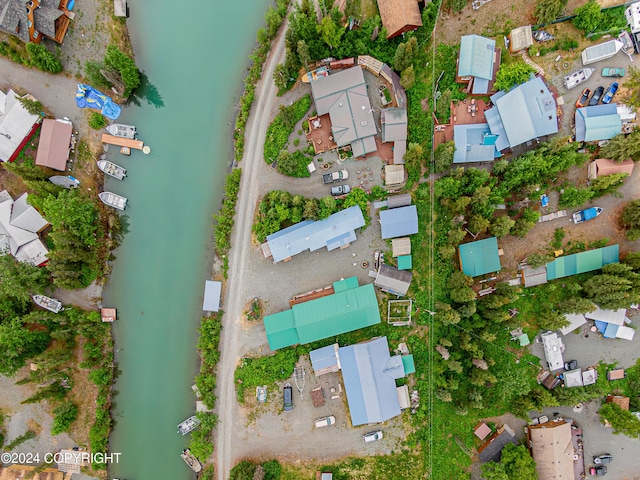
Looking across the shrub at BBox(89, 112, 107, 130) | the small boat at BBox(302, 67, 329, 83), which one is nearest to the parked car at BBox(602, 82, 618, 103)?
the small boat at BBox(302, 67, 329, 83)

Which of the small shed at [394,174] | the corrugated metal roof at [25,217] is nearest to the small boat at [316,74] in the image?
the small shed at [394,174]

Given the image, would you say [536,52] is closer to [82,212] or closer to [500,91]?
[500,91]

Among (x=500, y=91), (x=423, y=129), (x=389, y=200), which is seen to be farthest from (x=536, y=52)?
(x=389, y=200)

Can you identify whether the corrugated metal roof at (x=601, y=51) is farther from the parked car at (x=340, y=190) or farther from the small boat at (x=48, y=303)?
the small boat at (x=48, y=303)

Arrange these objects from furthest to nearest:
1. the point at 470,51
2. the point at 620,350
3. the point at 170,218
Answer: the point at 170,218 → the point at 620,350 → the point at 470,51

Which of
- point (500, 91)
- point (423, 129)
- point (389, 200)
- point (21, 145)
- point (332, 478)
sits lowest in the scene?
point (332, 478)

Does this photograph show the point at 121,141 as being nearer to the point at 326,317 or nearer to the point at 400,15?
the point at 326,317

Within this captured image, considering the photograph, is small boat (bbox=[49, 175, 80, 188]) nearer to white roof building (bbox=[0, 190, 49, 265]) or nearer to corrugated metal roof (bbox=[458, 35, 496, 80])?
white roof building (bbox=[0, 190, 49, 265])
